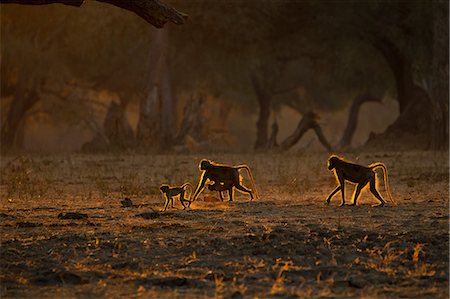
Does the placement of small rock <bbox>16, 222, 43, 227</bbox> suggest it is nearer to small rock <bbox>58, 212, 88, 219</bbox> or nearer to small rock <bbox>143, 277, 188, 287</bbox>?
small rock <bbox>58, 212, 88, 219</bbox>

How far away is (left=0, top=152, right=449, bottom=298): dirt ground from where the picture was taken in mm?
6512

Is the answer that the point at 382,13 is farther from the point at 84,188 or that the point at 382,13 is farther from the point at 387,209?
the point at 387,209

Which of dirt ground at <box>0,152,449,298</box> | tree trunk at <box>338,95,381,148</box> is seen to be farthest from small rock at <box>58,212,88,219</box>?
tree trunk at <box>338,95,381,148</box>

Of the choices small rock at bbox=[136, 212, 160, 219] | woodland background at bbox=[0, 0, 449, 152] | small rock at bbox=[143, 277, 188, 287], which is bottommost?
small rock at bbox=[143, 277, 188, 287]

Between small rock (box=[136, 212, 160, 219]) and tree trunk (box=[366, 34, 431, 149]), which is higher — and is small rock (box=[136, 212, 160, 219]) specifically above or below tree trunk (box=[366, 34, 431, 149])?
below

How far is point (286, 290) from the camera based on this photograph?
636 centimetres

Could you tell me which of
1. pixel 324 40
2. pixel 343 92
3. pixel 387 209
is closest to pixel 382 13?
pixel 324 40

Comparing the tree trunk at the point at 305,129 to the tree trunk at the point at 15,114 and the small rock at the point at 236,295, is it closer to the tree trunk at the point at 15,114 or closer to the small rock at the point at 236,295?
the tree trunk at the point at 15,114

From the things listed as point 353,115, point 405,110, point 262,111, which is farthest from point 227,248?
point 353,115

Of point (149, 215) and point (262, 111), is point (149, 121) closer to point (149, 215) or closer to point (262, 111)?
point (262, 111)

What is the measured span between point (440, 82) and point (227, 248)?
21.6 meters

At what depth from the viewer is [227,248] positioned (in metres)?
7.79

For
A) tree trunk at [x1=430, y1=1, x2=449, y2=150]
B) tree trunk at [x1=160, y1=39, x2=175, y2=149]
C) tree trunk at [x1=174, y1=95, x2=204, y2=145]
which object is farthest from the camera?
tree trunk at [x1=174, y1=95, x2=204, y2=145]

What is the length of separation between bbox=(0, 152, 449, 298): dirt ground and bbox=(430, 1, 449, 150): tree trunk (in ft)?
52.5
